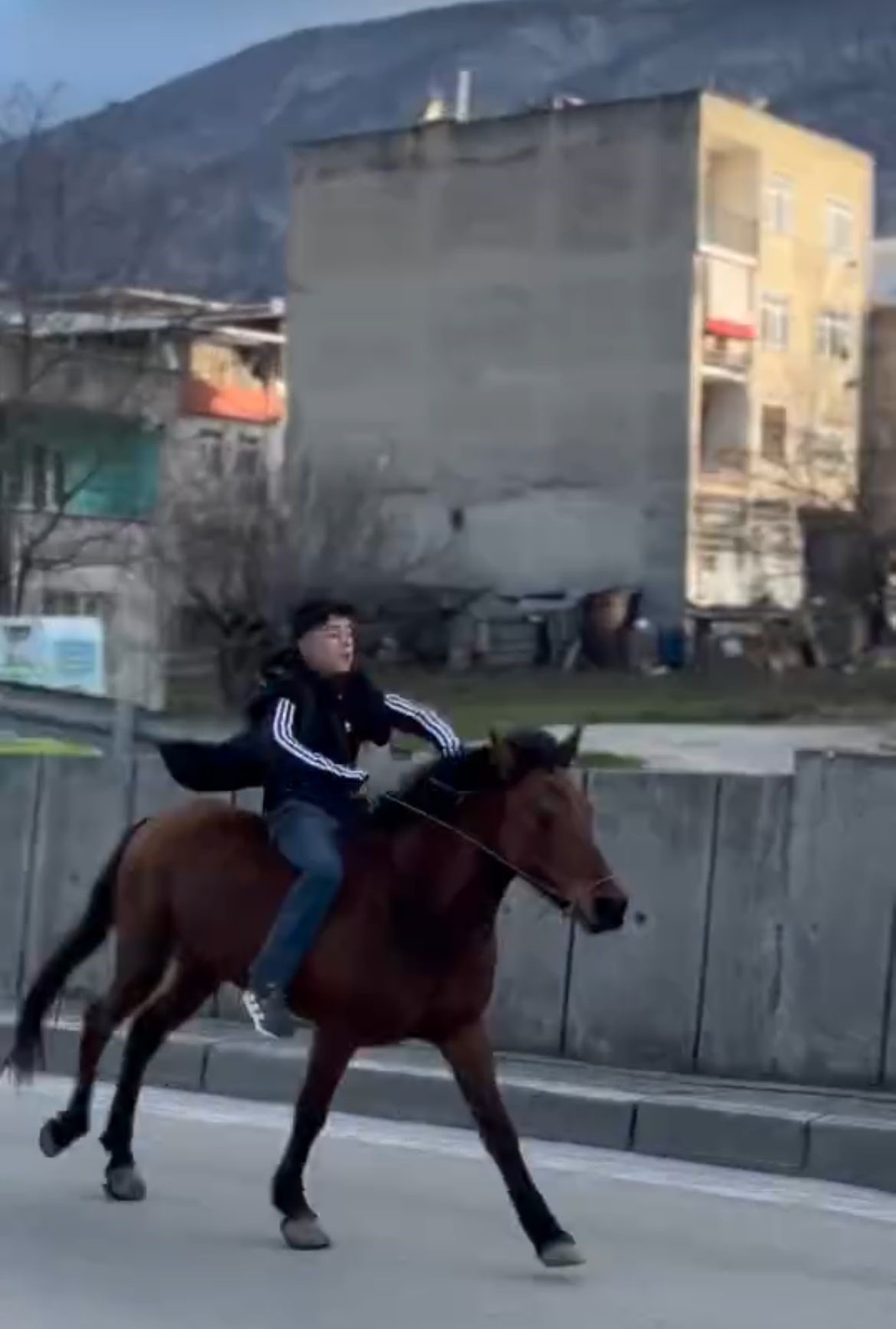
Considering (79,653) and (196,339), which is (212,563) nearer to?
(196,339)

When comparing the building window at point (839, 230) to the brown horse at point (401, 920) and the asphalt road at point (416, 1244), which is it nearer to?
the asphalt road at point (416, 1244)

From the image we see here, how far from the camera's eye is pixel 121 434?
58.5 meters

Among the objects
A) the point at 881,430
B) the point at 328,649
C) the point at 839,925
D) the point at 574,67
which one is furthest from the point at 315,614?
the point at 574,67

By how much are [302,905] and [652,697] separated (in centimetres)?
4770

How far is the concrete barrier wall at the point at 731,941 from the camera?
1081 cm

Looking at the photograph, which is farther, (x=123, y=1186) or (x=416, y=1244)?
(x=123, y=1186)

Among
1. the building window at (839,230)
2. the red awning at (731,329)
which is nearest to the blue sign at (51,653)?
the red awning at (731,329)

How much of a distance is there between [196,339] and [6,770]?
185 feet

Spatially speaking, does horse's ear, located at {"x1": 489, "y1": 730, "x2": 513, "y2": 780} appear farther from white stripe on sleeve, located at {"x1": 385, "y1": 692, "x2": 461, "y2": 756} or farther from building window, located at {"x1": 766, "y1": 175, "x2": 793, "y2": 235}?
building window, located at {"x1": 766, "y1": 175, "x2": 793, "y2": 235}

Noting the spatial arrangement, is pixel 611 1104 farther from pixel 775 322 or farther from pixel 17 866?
pixel 775 322

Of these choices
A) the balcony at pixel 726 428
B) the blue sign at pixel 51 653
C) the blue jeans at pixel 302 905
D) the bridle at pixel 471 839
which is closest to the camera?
the bridle at pixel 471 839

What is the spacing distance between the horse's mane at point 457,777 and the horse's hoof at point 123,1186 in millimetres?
1584

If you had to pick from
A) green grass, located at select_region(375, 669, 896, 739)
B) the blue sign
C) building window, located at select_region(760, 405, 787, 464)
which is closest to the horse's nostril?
the blue sign

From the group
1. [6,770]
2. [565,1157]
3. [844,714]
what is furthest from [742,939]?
[844,714]
